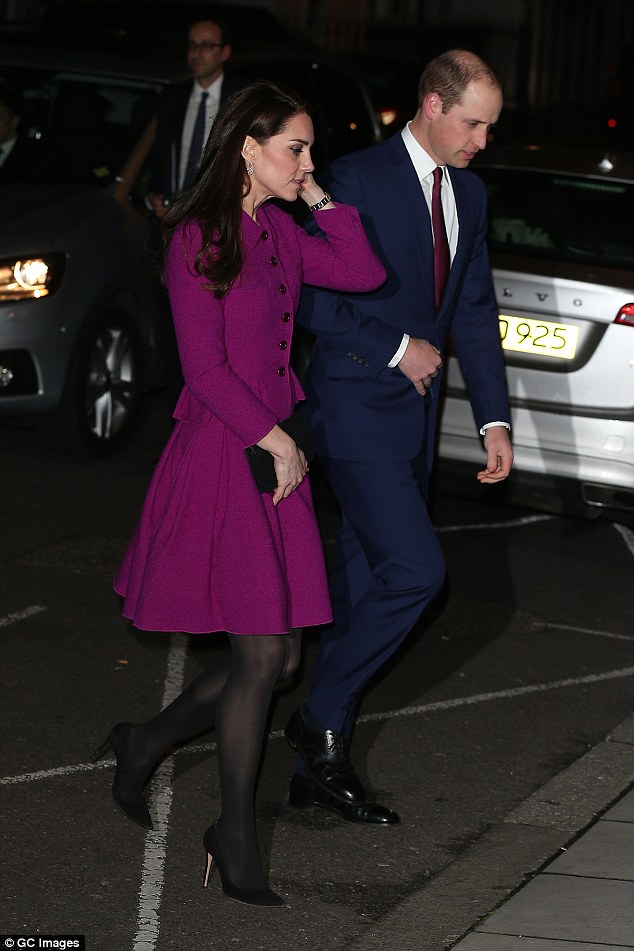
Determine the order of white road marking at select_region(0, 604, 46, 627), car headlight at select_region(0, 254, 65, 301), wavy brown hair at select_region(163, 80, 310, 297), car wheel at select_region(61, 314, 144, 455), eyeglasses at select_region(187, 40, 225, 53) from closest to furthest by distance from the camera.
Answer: wavy brown hair at select_region(163, 80, 310, 297) < white road marking at select_region(0, 604, 46, 627) < car headlight at select_region(0, 254, 65, 301) < eyeglasses at select_region(187, 40, 225, 53) < car wheel at select_region(61, 314, 144, 455)

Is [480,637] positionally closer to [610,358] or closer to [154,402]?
[610,358]

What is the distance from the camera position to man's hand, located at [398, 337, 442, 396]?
4652 mm

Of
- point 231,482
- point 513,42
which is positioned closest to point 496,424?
point 231,482

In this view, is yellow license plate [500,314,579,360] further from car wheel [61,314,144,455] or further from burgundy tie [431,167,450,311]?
car wheel [61,314,144,455]

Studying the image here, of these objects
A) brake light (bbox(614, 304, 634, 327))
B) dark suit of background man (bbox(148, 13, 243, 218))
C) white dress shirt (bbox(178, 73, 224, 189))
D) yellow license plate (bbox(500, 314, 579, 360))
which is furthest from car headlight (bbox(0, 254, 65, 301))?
brake light (bbox(614, 304, 634, 327))

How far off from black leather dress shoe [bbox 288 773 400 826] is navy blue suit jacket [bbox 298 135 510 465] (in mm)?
961

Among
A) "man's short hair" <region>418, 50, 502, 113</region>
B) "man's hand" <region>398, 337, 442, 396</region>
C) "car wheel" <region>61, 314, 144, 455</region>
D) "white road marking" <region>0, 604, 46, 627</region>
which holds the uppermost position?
"man's short hair" <region>418, 50, 502, 113</region>

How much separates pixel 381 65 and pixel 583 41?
23476 mm

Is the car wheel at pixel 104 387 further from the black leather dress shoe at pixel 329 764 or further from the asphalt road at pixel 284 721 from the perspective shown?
the black leather dress shoe at pixel 329 764

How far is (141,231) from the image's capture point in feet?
29.0

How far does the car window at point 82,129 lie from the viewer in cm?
902

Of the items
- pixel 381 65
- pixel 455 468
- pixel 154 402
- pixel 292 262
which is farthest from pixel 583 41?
pixel 292 262

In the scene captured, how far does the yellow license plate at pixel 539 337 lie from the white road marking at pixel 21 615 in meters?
2.15

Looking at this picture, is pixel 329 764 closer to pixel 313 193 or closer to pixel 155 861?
pixel 155 861
